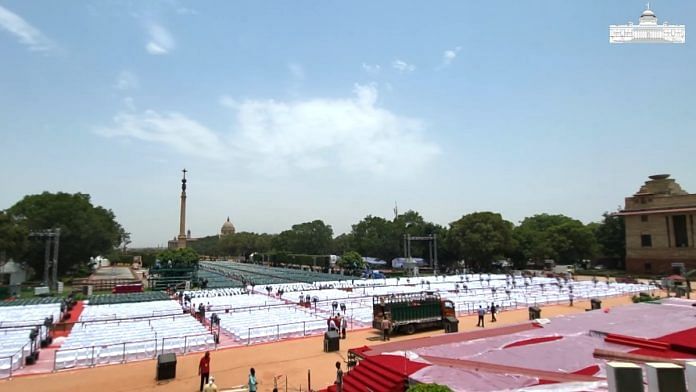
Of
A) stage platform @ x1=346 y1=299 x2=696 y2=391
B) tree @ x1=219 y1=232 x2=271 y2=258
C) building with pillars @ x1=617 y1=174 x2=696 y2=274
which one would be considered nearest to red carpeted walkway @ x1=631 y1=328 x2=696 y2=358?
stage platform @ x1=346 y1=299 x2=696 y2=391

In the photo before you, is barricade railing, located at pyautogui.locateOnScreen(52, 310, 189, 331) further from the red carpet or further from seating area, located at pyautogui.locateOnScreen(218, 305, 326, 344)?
the red carpet

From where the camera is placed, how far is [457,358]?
42.7 ft

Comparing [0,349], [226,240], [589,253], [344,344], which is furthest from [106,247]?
[226,240]

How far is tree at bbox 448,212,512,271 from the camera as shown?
2990 inches

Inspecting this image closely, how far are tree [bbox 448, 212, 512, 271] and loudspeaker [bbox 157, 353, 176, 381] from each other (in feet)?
218

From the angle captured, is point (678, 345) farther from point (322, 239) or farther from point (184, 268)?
point (322, 239)

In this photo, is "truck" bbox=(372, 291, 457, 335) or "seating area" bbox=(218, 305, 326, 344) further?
"truck" bbox=(372, 291, 457, 335)

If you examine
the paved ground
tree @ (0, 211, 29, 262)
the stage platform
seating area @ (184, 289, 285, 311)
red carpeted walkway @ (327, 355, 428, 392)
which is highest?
tree @ (0, 211, 29, 262)

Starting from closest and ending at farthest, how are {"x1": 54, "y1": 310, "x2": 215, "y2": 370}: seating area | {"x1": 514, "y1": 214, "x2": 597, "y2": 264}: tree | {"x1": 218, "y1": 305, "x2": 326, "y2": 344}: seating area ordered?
{"x1": 54, "y1": 310, "x2": 215, "y2": 370}: seating area
{"x1": 218, "y1": 305, "x2": 326, "y2": 344}: seating area
{"x1": 514, "y1": 214, "x2": 597, "y2": 264}: tree

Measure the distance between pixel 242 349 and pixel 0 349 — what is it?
10.8 metres

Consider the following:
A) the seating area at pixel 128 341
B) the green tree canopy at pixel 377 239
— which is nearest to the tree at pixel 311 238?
the green tree canopy at pixel 377 239

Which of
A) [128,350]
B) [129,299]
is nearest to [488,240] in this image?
[129,299]

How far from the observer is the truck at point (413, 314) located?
23.9 meters

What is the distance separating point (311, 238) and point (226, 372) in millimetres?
106292
